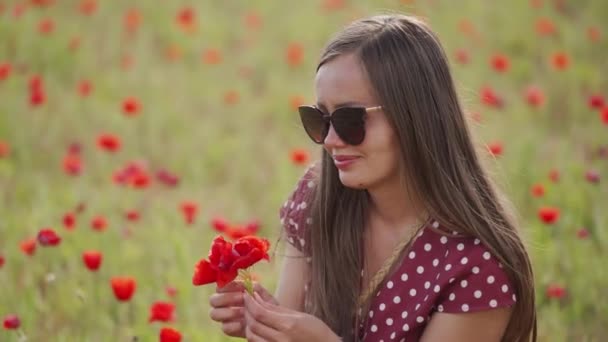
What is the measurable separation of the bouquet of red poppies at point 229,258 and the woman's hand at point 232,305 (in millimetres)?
172

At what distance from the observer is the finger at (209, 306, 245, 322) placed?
2465mm

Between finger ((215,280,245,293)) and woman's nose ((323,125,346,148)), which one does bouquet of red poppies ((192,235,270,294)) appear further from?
woman's nose ((323,125,346,148))

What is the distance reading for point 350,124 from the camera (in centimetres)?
→ 244

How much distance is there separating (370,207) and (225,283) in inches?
25.7

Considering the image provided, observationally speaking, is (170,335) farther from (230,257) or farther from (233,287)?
(230,257)

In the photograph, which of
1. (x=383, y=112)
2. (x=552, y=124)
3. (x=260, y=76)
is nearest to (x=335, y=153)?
(x=383, y=112)

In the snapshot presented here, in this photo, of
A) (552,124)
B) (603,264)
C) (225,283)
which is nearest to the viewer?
(225,283)

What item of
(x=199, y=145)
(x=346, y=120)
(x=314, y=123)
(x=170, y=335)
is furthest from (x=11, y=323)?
(x=199, y=145)

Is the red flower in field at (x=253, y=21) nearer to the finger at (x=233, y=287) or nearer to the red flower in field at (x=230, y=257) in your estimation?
the finger at (x=233, y=287)

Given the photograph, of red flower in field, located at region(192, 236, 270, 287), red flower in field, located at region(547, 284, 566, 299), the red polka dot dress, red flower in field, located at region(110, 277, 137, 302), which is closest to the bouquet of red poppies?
red flower in field, located at region(192, 236, 270, 287)

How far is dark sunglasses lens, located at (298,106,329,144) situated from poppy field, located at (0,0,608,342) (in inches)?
17.2

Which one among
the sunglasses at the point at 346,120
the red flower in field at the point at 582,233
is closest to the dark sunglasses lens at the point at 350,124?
the sunglasses at the point at 346,120

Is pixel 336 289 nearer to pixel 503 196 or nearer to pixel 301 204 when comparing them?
pixel 301 204

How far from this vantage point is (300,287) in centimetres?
285
